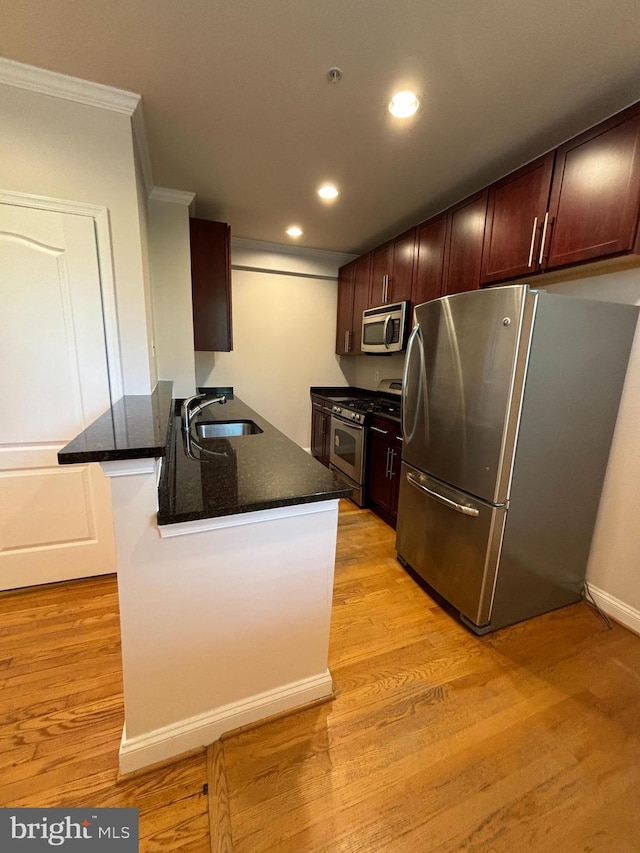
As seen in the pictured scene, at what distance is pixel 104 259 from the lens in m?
1.80

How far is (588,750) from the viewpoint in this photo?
1.23 metres

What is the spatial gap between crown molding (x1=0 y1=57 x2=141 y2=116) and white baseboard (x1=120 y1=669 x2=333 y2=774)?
8.69 ft

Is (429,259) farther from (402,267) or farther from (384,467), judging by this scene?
(384,467)

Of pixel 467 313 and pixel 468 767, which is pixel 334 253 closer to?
pixel 467 313

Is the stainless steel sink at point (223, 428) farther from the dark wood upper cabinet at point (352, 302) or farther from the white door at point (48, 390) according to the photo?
the dark wood upper cabinet at point (352, 302)

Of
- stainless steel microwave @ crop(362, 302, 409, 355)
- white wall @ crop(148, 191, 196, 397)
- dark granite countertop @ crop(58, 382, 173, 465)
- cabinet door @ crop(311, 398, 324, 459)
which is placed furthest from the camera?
cabinet door @ crop(311, 398, 324, 459)

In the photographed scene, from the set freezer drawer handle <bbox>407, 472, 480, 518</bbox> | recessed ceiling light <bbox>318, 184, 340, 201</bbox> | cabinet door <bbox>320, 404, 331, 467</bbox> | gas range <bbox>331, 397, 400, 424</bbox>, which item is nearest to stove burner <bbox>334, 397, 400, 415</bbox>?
gas range <bbox>331, 397, 400, 424</bbox>

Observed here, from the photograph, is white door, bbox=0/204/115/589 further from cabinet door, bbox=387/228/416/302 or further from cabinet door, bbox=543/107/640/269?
cabinet door, bbox=543/107/640/269

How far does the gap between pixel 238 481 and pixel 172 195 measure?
2.60 meters

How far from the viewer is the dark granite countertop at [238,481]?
3.30 ft

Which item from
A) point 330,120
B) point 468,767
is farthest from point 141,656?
point 330,120

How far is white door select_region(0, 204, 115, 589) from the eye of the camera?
Result: 1.69m

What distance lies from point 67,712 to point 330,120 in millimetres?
2899

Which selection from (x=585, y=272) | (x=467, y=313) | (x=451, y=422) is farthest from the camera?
(x=585, y=272)
